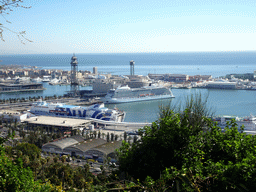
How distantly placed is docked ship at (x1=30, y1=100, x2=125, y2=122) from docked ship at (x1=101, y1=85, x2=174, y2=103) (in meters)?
4.56

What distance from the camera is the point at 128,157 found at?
6.39 ft

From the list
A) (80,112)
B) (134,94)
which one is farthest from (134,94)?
(80,112)

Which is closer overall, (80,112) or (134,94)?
(80,112)

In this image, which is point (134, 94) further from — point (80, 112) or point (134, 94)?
point (80, 112)

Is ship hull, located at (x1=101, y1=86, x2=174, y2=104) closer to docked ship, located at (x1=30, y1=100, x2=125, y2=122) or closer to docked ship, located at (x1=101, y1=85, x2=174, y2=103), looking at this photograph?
docked ship, located at (x1=101, y1=85, x2=174, y2=103)

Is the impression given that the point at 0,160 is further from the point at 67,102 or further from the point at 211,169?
the point at 67,102

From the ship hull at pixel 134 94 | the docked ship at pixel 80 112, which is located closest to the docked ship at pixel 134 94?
the ship hull at pixel 134 94

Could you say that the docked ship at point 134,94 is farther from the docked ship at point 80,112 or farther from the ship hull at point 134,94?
the docked ship at point 80,112

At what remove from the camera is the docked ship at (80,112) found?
11289 millimetres

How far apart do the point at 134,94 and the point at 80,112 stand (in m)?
6.28

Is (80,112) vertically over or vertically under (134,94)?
under

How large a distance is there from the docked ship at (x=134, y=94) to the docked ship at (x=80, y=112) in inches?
180

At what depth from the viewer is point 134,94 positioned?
688 inches

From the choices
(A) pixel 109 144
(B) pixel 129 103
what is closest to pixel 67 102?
(B) pixel 129 103
